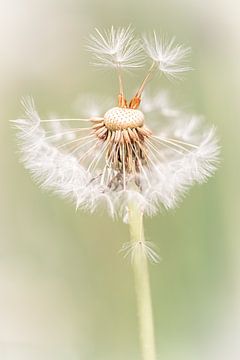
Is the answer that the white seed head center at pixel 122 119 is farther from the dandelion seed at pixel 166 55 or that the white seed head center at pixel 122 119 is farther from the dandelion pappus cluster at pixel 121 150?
the dandelion seed at pixel 166 55

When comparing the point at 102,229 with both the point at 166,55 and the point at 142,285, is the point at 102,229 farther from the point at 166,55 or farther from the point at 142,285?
the point at 166,55

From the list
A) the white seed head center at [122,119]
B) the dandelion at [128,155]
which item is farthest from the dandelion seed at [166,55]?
the white seed head center at [122,119]

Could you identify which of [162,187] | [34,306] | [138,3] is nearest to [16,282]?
[34,306]

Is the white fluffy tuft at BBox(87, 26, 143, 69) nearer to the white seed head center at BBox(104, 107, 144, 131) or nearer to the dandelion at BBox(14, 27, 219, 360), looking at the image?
the dandelion at BBox(14, 27, 219, 360)

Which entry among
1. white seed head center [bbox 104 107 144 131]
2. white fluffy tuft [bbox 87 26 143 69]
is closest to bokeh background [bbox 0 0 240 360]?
white fluffy tuft [bbox 87 26 143 69]

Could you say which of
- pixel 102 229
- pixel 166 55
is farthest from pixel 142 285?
pixel 166 55

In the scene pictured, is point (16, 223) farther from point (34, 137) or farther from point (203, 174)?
point (203, 174)
